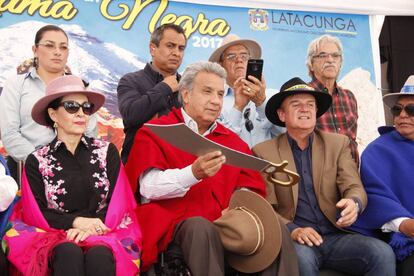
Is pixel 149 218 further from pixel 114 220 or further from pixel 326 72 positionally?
pixel 326 72

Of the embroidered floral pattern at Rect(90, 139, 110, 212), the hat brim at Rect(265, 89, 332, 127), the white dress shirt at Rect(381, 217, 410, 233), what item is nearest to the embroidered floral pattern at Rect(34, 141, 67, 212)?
the embroidered floral pattern at Rect(90, 139, 110, 212)

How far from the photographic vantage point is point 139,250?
10.8 feet

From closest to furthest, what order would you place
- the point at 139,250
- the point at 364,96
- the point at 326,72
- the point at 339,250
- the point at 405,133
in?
the point at 139,250
the point at 339,250
the point at 405,133
the point at 326,72
the point at 364,96

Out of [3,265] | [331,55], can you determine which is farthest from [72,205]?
[331,55]

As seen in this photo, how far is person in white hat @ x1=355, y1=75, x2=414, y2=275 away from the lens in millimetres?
3672

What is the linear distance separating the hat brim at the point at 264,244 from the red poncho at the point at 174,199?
1.02 feet

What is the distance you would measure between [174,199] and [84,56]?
1.98 metres

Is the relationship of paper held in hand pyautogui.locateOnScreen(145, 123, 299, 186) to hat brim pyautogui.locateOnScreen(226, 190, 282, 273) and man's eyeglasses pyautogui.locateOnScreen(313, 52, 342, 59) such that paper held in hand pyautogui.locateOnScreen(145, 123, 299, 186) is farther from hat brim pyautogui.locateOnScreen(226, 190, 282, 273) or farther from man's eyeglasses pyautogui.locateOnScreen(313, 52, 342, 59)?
man's eyeglasses pyautogui.locateOnScreen(313, 52, 342, 59)

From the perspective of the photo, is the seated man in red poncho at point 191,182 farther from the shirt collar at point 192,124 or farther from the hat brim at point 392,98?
the hat brim at point 392,98

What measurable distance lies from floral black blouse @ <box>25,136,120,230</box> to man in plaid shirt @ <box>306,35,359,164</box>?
1.81 meters

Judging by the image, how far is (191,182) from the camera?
3.30 metres

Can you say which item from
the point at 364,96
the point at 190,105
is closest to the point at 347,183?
the point at 190,105

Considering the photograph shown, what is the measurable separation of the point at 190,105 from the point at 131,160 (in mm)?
475

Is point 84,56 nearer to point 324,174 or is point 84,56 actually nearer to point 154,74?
point 154,74
